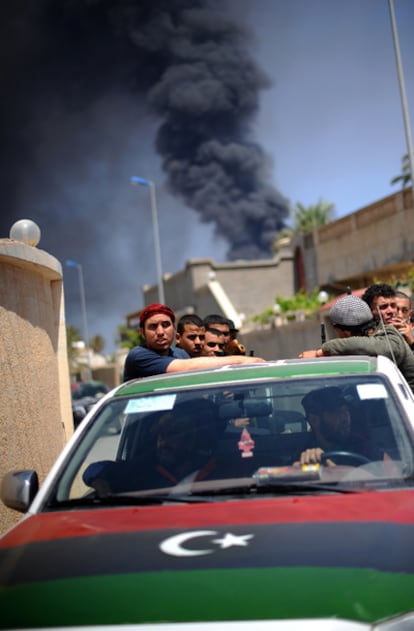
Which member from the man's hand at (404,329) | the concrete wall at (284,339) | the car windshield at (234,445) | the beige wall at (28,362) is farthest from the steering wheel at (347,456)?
the concrete wall at (284,339)

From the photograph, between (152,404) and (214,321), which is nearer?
(152,404)

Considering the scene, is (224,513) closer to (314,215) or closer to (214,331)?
(214,331)

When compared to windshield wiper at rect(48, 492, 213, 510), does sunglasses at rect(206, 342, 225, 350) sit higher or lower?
higher

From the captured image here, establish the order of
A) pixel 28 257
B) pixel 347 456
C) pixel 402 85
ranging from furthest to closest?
pixel 402 85 < pixel 28 257 < pixel 347 456

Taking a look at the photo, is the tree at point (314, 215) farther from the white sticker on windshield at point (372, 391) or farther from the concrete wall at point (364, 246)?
the white sticker on windshield at point (372, 391)

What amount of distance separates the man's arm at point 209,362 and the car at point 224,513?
39 cm

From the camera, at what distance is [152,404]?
412cm

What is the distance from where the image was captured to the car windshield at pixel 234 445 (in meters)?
3.60

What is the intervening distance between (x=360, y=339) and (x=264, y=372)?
861 millimetres

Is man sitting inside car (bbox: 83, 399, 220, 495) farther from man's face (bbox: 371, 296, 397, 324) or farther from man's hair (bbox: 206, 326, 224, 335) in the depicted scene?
man's hair (bbox: 206, 326, 224, 335)

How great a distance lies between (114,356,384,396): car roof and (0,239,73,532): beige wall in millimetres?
3750

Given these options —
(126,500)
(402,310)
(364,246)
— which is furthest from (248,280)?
(126,500)

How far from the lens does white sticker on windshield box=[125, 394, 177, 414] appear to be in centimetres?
411

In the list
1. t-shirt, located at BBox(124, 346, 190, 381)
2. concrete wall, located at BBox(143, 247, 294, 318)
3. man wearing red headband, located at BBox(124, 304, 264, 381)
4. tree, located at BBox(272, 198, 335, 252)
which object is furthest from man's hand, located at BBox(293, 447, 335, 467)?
tree, located at BBox(272, 198, 335, 252)
